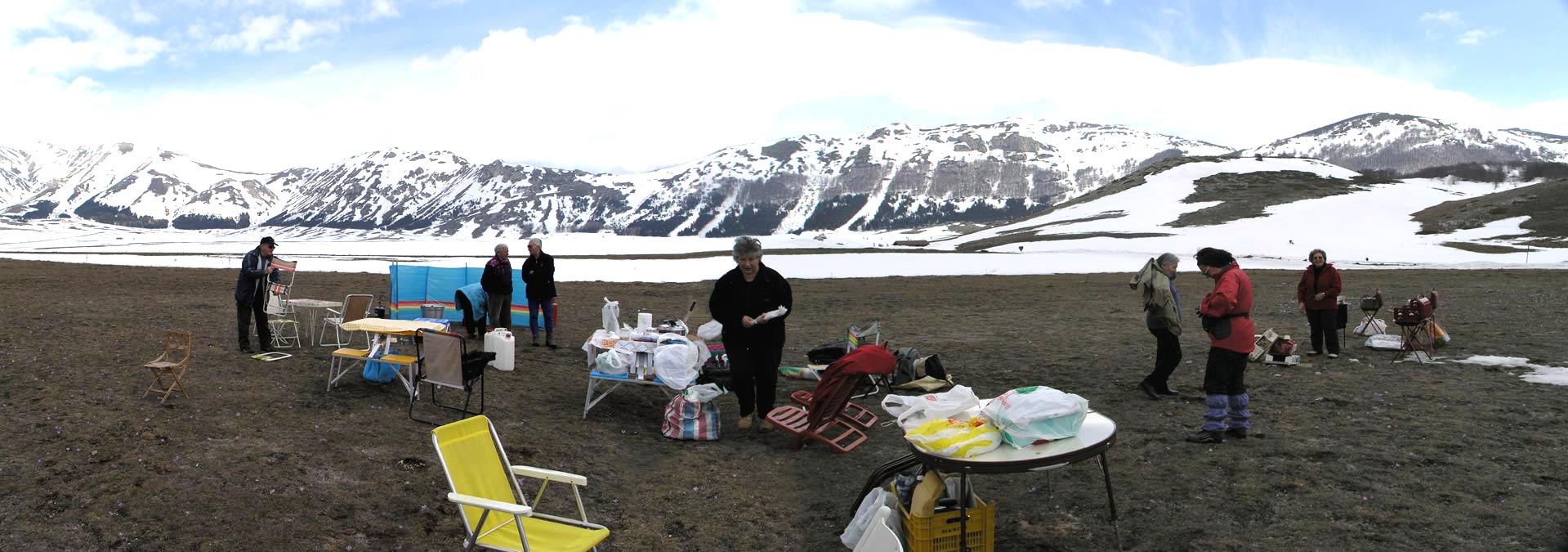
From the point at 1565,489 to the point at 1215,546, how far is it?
9.71ft

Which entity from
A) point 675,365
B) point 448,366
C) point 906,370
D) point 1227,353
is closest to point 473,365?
point 448,366

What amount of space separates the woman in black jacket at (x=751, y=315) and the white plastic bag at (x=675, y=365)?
0.69m

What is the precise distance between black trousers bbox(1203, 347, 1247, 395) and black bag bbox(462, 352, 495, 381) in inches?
268

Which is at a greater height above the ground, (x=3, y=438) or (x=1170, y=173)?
(x=1170, y=173)

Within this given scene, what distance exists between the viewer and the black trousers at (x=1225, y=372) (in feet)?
23.7

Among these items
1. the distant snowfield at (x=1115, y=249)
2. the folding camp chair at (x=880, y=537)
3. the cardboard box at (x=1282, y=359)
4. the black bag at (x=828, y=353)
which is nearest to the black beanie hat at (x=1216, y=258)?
the folding camp chair at (x=880, y=537)

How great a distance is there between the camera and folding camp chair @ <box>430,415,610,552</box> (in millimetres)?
4469

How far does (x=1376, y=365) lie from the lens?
36.5 ft

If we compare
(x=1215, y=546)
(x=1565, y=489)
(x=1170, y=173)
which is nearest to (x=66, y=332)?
(x=1215, y=546)

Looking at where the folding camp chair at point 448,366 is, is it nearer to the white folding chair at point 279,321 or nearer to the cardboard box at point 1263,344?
the white folding chair at point 279,321

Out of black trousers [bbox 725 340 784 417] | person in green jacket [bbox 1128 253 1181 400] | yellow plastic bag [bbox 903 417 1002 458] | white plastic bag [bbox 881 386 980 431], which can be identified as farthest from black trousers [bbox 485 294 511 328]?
yellow plastic bag [bbox 903 417 1002 458]

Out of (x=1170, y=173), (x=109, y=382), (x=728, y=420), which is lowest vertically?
(x=728, y=420)

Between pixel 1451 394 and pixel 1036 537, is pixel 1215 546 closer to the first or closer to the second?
pixel 1036 537

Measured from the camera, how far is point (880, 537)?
4648 mm
